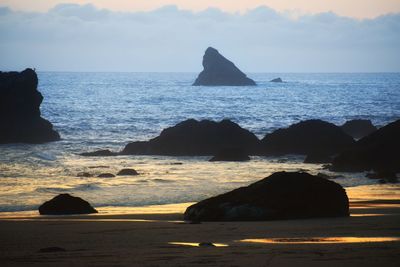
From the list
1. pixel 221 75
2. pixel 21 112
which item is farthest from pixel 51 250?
pixel 221 75

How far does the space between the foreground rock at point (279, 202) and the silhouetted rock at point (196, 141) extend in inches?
958

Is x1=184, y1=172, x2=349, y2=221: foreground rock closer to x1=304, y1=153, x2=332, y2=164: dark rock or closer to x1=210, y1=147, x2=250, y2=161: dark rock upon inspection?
x1=304, y1=153, x2=332, y2=164: dark rock

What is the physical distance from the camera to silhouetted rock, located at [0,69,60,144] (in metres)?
50.4

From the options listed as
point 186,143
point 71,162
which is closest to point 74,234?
point 71,162

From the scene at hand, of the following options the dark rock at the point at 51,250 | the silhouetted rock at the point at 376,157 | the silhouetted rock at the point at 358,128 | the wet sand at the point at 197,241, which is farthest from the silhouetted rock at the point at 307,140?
the dark rock at the point at 51,250

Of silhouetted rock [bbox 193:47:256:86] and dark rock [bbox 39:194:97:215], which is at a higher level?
silhouetted rock [bbox 193:47:256:86]

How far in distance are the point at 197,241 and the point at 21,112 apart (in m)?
41.2

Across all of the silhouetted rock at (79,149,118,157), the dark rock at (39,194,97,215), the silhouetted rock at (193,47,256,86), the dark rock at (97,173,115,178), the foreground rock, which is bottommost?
the silhouetted rock at (79,149,118,157)

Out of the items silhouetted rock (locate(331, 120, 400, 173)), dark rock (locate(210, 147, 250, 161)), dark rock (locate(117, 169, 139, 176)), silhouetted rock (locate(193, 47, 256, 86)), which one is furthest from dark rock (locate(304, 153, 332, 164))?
silhouetted rock (locate(193, 47, 256, 86))

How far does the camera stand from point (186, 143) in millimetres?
42594

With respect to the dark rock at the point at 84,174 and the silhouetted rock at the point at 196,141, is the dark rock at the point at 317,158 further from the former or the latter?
the dark rock at the point at 84,174

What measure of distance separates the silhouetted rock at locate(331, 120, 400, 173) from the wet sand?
566 inches

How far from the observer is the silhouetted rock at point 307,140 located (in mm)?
41075

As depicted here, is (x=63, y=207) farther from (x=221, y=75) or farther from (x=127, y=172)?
(x=221, y=75)
